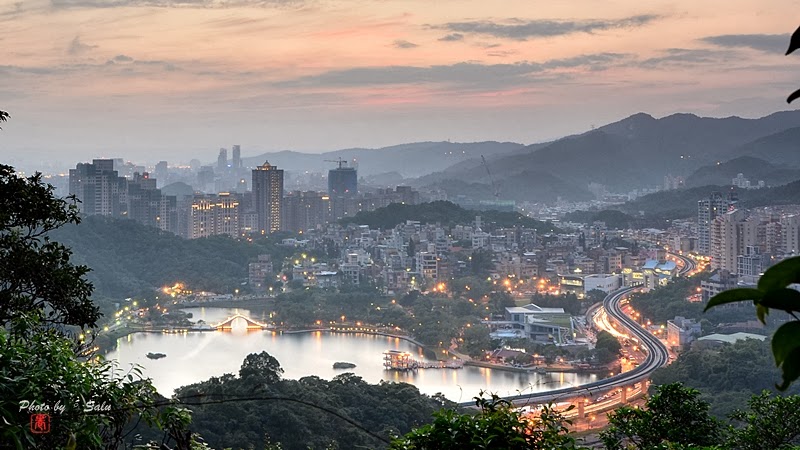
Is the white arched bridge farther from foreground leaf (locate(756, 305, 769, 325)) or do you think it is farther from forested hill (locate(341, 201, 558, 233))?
foreground leaf (locate(756, 305, 769, 325))

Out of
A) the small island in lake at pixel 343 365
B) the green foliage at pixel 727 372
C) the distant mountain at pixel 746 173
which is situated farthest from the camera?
the distant mountain at pixel 746 173

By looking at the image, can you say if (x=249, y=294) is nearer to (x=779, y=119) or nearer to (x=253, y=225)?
(x=253, y=225)

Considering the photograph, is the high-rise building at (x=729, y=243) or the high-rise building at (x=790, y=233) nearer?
the high-rise building at (x=790, y=233)

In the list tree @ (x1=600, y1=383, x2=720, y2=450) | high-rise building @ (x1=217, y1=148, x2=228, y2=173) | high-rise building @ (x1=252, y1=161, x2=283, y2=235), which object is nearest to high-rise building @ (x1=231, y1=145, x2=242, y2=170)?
high-rise building @ (x1=217, y1=148, x2=228, y2=173)

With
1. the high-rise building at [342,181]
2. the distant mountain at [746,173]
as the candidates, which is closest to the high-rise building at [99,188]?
the high-rise building at [342,181]

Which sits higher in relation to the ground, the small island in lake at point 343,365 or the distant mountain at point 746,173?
the distant mountain at point 746,173

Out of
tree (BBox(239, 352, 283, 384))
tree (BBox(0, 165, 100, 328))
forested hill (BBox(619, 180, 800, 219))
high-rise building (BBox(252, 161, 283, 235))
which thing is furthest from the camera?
high-rise building (BBox(252, 161, 283, 235))

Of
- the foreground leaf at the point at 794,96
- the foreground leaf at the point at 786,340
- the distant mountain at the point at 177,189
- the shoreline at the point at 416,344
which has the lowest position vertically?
the shoreline at the point at 416,344

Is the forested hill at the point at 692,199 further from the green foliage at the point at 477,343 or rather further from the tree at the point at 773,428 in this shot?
the tree at the point at 773,428
